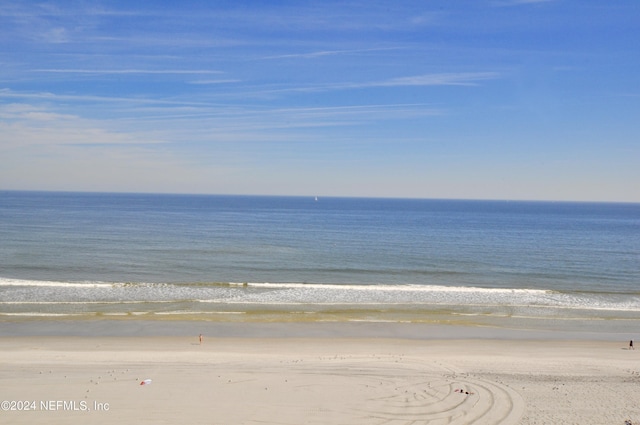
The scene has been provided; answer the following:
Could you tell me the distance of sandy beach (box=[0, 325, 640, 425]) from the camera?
1378cm

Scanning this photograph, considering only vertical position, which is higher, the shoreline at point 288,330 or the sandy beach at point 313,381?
the sandy beach at point 313,381

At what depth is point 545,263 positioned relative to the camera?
48.2 m

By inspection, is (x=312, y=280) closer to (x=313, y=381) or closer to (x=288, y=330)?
(x=288, y=330)

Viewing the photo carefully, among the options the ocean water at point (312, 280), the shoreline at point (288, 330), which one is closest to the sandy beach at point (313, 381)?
the shoreline at point (288, 330)

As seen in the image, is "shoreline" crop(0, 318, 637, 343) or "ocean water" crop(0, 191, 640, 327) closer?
"shoreline" crop(0, 318, 637, 343)

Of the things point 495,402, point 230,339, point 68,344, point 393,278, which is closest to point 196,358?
point 230,339

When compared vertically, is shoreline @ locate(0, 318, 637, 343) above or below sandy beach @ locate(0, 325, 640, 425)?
below

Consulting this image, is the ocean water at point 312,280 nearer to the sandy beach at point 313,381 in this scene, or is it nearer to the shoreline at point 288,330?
the shoreline at point 288,330

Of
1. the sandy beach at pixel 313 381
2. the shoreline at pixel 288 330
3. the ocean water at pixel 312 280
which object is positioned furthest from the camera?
the ocean water at pixel 312 280

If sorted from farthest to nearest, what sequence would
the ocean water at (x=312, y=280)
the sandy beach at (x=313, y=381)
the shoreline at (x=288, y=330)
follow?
the ocean water at (x=312, y=280) < the shoreline at (x=288, y=330) < the sandy beach at (x=313, y=381)

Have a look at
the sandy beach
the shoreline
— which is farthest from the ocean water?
the sandy beach

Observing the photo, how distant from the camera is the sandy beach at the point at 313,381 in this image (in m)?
13.8

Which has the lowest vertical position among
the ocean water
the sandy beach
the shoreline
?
the shoreline

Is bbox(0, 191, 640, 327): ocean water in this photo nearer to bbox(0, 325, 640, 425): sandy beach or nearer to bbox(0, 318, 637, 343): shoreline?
bbox(0, 318, 637, 343): shoreline
